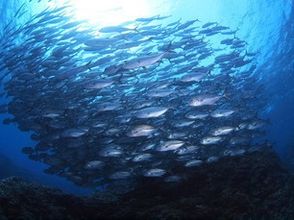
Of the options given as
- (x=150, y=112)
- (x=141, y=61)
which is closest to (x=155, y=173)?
(x=150, y=112)

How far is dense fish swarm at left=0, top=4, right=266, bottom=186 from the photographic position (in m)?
11.4

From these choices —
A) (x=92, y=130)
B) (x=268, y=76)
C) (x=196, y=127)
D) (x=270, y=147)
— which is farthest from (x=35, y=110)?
(x=268, y=76)

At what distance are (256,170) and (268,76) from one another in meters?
25.6

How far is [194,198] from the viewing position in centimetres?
855

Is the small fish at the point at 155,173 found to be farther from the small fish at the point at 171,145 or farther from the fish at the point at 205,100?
the fish at the point at 205,100

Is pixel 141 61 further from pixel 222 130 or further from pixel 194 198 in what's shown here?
pixel 194 198

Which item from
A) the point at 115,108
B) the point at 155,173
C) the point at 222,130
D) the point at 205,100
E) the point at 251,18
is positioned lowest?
the point at 155,173

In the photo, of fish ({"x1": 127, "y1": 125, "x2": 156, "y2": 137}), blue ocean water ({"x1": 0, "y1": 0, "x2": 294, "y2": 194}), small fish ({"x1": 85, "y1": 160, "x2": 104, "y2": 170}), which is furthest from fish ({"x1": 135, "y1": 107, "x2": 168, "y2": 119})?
blue ocean water ({"x1": 0, "y1": 0, "x2": 294, "y2": 194})

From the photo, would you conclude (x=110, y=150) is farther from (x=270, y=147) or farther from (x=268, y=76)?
(x=268, y=76)

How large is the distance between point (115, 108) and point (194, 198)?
14.0 ft

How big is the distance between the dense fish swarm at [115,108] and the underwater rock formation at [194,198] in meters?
0.72

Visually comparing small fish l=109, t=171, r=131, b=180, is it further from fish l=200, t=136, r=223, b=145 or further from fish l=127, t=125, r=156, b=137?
fish l=200, t=136, r=223, b=145

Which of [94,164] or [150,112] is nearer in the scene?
[150,112]

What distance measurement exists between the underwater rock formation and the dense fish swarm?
72 cm
